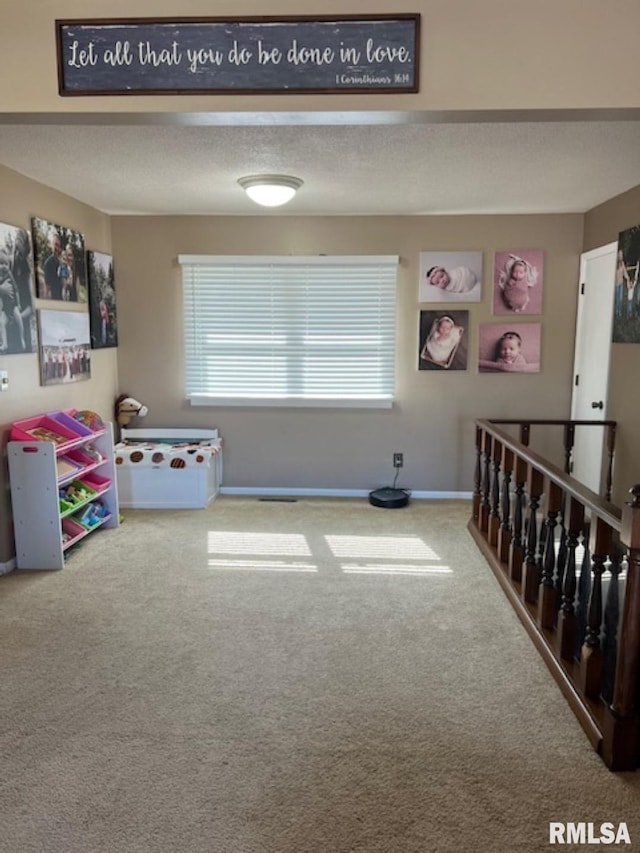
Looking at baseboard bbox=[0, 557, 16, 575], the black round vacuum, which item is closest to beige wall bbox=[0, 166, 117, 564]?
baseboard bbox=[0, 557, 16, 575]

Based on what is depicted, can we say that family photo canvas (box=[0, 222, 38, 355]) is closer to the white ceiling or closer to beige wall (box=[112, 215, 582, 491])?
the white ceiling

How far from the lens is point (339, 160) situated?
11.2 ft

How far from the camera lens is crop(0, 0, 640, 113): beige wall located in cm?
197

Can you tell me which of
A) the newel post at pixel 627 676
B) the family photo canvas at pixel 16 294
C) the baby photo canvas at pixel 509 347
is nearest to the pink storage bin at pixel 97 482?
the family photo canvas at pixel 16 294

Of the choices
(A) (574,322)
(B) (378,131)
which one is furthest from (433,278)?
(B) (378,131)

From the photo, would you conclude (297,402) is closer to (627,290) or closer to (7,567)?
(7,567)

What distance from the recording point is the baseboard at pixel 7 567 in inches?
144

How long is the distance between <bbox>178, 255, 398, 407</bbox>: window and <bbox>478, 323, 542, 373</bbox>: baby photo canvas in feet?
2.64

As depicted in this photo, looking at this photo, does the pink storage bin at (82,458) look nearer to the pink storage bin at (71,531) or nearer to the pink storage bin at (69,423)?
the pink storage bin at (69,423)

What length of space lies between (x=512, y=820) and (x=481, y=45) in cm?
252

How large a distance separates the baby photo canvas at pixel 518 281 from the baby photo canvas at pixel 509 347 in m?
0.15

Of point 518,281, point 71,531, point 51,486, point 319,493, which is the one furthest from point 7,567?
point 518,281

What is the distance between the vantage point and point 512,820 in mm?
1789

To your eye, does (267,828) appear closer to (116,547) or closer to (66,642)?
(66,642)
